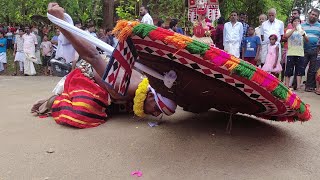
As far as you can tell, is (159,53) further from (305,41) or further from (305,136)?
(305,41)

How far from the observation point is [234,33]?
25.1 feet

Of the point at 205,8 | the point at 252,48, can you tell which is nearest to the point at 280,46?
the point at 252,48

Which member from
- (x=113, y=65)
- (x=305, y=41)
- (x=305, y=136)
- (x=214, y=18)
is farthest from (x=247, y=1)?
(x=113, y=65)

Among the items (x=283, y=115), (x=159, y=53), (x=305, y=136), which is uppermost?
(x=159, y=53)

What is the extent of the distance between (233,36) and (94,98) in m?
4.72

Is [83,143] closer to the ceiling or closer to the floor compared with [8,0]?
closer to the floor

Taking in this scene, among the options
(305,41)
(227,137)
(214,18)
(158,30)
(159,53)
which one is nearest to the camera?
(158,30)

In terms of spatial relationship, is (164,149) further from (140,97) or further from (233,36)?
(233,36)

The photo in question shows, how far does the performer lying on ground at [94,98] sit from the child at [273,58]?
413 cm

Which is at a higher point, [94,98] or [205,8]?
[205,8]

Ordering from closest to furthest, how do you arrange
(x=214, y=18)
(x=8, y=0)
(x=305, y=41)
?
(x=305, y=41) < (x=214, y=18) < (x=8, y=0)

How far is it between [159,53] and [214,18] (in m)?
9.01

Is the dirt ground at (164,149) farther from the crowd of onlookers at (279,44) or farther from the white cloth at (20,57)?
the white cloth at (20,57)

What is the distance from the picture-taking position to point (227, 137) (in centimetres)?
310
